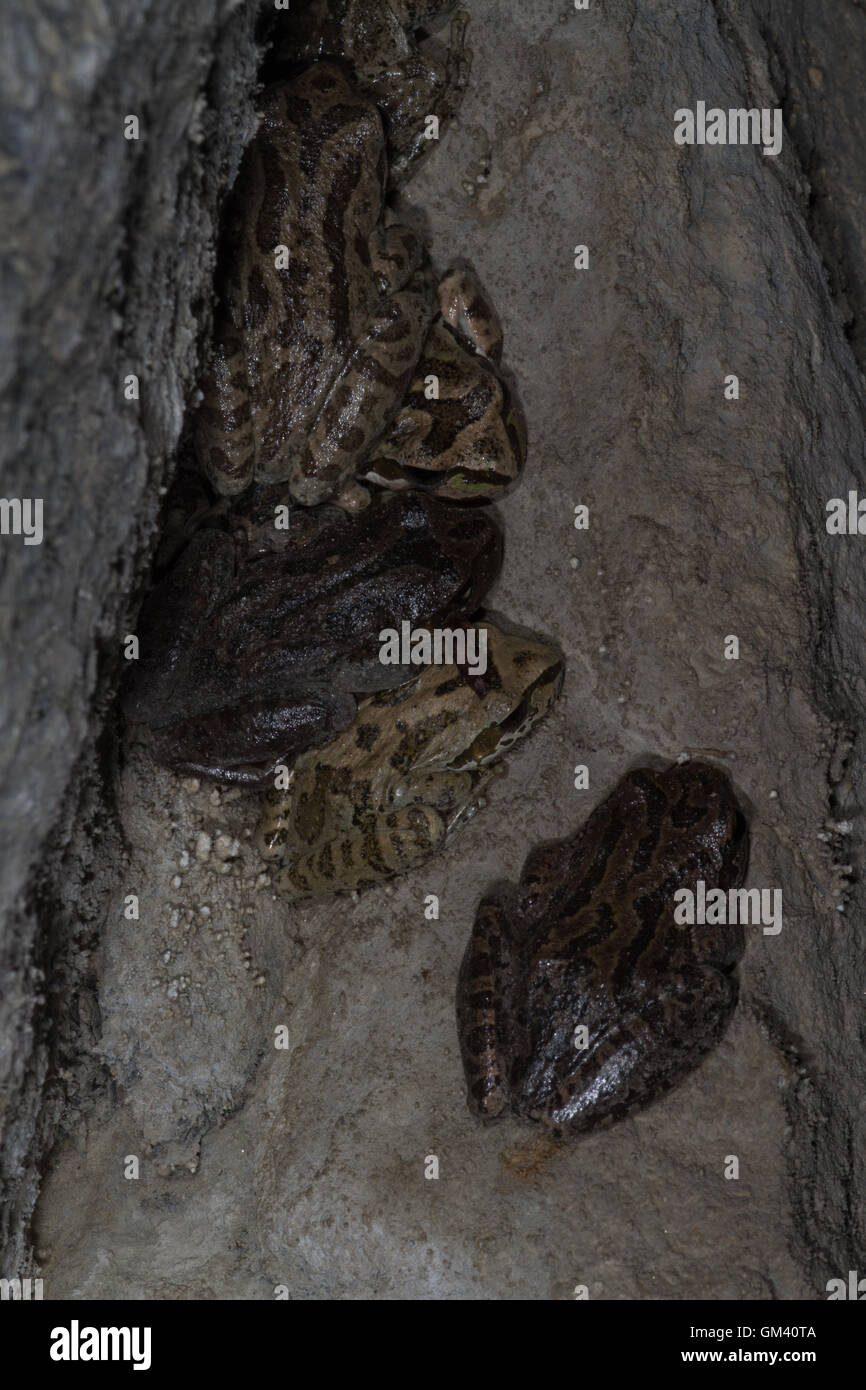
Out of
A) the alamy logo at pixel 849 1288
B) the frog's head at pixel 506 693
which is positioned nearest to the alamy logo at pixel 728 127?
the frog's head at pixel 506 693

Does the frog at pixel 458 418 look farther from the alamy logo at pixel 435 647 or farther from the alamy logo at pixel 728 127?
the alamy logo at pixel 728 127

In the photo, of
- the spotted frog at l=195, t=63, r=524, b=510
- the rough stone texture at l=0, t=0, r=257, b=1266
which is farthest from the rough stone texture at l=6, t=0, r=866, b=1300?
the rough stone texture at l=0, t=0, r=257, b=1266

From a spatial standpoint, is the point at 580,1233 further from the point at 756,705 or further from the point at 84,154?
the point at 84,154

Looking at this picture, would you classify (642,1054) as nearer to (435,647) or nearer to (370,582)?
(435,647)

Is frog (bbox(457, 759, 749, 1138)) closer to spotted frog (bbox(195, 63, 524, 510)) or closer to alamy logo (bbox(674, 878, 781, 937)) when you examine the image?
alamy logo (bbox(674, 878, 781, 937))

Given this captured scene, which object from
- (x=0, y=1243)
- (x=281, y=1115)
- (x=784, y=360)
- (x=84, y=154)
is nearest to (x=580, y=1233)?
(x=281, y=1115)
